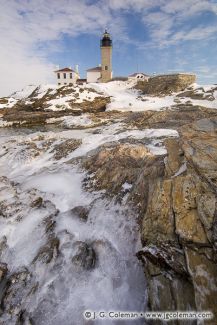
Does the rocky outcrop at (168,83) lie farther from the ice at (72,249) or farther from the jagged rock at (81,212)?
the jagged rock at (81,212)

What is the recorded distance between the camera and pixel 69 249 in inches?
303

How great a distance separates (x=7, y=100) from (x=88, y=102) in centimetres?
1883

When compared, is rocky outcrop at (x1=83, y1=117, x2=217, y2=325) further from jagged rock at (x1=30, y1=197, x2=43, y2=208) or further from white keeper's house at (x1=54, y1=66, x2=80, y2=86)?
white keeper's house at (x1=54, y1=66, x2=80, y2=86)

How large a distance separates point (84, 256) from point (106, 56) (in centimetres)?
6452

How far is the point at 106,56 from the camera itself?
63.8 meters

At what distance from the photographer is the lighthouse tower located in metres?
63.5

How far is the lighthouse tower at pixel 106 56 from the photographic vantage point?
63.5m

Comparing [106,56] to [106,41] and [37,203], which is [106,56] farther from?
[37,203]

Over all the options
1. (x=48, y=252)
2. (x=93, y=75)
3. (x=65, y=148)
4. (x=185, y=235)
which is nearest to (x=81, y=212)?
(x=48, y=252)

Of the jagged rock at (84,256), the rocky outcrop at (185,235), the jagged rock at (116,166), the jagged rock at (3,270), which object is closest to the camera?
the rocky outcrop at (185,235)

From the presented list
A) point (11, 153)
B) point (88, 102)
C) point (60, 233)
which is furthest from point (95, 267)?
point (88, 102)

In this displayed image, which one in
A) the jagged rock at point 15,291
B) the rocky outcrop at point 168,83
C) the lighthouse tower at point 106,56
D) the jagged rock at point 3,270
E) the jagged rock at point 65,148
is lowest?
the jagged rock at point 15,291

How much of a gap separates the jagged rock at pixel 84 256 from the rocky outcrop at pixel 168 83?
42633 millimetres

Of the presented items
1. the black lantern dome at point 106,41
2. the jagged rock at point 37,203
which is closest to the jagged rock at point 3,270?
the jagged rock at point 37,203
